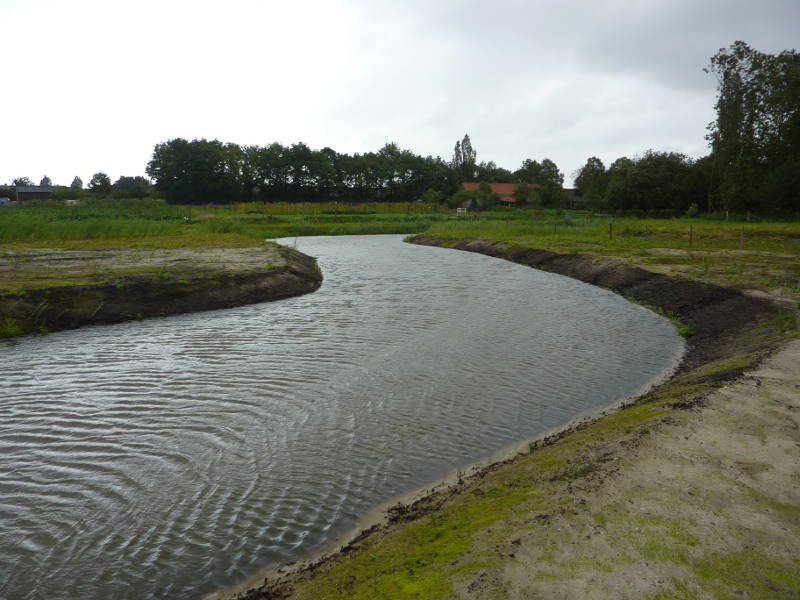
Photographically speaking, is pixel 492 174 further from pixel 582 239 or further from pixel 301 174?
pixel 582 239

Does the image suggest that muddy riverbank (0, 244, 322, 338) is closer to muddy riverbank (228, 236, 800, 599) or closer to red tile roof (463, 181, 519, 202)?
muddy riverbank (228, 236, 800, 599)

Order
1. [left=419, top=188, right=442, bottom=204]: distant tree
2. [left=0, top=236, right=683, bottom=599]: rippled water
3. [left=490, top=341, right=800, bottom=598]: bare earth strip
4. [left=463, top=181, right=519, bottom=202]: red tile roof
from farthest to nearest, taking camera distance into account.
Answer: [left=419, top=188, right=442, bottom=204]: distant tree
[left=463, top=181, right=519, bottom=202]: red tile roof
[left=0, top=236, right=683, bottom=599]: rippled water
[left=490, top=341, right=800, bottom=598]: bare earth strip

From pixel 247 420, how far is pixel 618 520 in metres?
5.58

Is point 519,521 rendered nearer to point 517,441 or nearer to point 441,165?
point 517,441

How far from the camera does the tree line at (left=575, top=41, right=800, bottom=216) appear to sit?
2028 inches

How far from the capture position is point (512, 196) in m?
102

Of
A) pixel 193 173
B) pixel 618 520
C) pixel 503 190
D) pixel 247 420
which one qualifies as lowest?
pixel 247 420

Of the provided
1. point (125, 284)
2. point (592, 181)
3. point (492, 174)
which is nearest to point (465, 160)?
point (492, 174)

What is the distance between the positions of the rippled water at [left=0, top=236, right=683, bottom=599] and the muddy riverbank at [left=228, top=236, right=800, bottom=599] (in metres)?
0.90

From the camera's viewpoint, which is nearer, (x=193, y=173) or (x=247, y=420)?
(x=247, y=420)

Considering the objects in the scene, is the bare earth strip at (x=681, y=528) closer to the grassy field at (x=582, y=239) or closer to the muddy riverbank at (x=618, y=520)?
the muddy riverbank at (x=618, y=520)

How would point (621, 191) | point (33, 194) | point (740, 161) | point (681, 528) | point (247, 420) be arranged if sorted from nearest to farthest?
point (681, 528)
point (247, 420)
point (740, 161)
point (621, 191)
point (33, 194)

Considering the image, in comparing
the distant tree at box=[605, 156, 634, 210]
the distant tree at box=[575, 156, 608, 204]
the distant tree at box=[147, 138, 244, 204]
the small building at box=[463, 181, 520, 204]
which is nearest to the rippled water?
the distant tree at box=[605, 156, 634, 210]

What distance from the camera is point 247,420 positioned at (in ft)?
26.7
